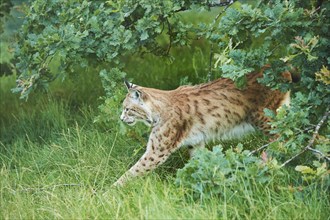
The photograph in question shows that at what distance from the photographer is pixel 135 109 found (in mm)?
6434

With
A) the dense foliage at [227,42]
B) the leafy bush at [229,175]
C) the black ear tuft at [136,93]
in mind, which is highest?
the dense foliage at [227,42]

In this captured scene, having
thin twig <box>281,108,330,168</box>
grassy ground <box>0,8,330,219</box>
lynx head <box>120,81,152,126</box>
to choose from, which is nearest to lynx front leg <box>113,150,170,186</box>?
grassy ground <box>0,8,330,219</box>

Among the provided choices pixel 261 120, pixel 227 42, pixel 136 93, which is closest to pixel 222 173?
pixel 227 42

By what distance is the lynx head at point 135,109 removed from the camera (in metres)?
6.36

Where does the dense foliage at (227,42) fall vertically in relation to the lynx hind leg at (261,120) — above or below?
above

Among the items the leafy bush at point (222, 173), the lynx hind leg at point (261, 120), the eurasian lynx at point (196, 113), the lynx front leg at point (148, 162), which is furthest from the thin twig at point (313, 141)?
the lynx front leg at point (148, 162)

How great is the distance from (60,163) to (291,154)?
2321 millimetres

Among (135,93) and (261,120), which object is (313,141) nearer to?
(261,120)

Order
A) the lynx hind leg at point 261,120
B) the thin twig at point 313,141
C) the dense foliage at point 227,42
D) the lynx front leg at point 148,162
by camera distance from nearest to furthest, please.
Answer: the thin twig at point 313,141, the dense foliage at point 227,42, the lynx front leg at point 148,162, the lynx hind leg at point 261,120

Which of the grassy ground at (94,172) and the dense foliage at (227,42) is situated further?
the dense foliage at (227,42)

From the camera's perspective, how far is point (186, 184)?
17.4 ft

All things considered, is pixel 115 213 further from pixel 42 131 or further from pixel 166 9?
pixel 42 131

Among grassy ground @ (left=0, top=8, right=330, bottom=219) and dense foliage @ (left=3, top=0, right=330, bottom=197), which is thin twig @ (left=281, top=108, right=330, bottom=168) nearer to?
dense foliage @ (left=3, top=0, right=330, bottom=197)

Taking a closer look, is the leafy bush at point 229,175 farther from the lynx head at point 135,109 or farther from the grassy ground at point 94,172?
the lynx head at point 135,109
